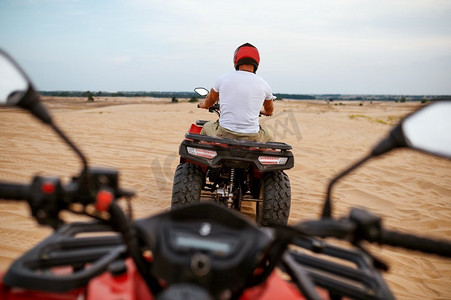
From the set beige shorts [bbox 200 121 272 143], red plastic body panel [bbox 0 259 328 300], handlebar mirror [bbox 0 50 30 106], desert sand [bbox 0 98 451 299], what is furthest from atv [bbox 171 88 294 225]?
handlebar mirror [bbox 0 50 30 106]

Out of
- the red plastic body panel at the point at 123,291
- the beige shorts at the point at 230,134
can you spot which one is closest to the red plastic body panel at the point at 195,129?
the beige shorts at the point at 230,134

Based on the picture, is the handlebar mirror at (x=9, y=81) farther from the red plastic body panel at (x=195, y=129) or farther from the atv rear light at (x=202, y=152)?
the red plastic body panel at (x=195, y=129)

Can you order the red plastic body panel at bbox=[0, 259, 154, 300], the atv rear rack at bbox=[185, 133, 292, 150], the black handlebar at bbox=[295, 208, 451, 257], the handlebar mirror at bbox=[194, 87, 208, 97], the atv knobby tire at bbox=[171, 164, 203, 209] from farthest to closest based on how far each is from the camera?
the handlebar mirror at bbox=[194, 87, 208, 97]
the atv knobby tire at bbox=[171, 164, 203, 209]
the atv rear rack at bbox=[185, 133, 292, 150]
the red plastic body panel at bbox=[0, 259, 154, 300]
the black handlebar at bbox=[295, 208, 451, 257]

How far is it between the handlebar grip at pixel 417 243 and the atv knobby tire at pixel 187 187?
2.47 m

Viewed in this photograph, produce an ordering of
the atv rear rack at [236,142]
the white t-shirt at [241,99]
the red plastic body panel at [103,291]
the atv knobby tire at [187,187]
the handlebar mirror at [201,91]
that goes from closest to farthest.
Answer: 1. the red plastic body panel at [103,291]
2. the atv rear rack at [236,142]
3. the atv knobby tire at [187,187]
4. the white t-shirt at [241,99]
5. the handlebar mirror at [201,91]

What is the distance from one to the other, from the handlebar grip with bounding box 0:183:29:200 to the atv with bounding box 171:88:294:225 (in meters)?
2.02

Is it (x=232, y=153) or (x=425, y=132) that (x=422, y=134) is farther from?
(x=232, y=153)

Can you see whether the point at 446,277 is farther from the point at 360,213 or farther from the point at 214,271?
the point at 214,271

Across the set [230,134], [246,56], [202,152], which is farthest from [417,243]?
[246,56]

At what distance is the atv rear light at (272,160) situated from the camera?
296 centimetres

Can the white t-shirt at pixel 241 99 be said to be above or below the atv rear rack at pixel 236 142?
above

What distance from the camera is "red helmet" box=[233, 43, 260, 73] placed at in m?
3.73

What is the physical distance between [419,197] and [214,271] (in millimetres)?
5675

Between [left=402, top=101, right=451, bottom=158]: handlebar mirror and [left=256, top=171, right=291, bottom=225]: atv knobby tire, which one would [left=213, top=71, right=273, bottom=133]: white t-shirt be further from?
[left=402, top=101, right=451, bottom=158]: handlebar mirror
